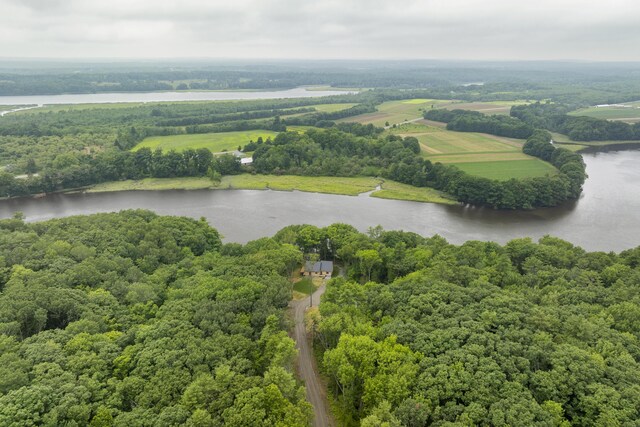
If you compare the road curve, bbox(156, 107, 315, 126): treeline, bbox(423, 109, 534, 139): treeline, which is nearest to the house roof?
the road curve

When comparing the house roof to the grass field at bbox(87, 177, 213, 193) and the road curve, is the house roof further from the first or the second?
the grass field at bbox(87, 177, 213, 193)

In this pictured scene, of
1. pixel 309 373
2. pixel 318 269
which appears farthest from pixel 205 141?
pixel 309 373

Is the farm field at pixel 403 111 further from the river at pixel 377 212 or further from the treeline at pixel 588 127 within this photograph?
the river at pixel 377 212

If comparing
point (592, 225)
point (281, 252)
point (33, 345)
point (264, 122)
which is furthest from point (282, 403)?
point (264, 122)

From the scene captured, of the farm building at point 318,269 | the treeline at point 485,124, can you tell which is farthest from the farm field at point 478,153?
the farm building at point 318,269

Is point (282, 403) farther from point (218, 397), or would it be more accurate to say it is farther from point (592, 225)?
point (592, 225)

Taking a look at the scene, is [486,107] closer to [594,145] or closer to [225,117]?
[594,145]
